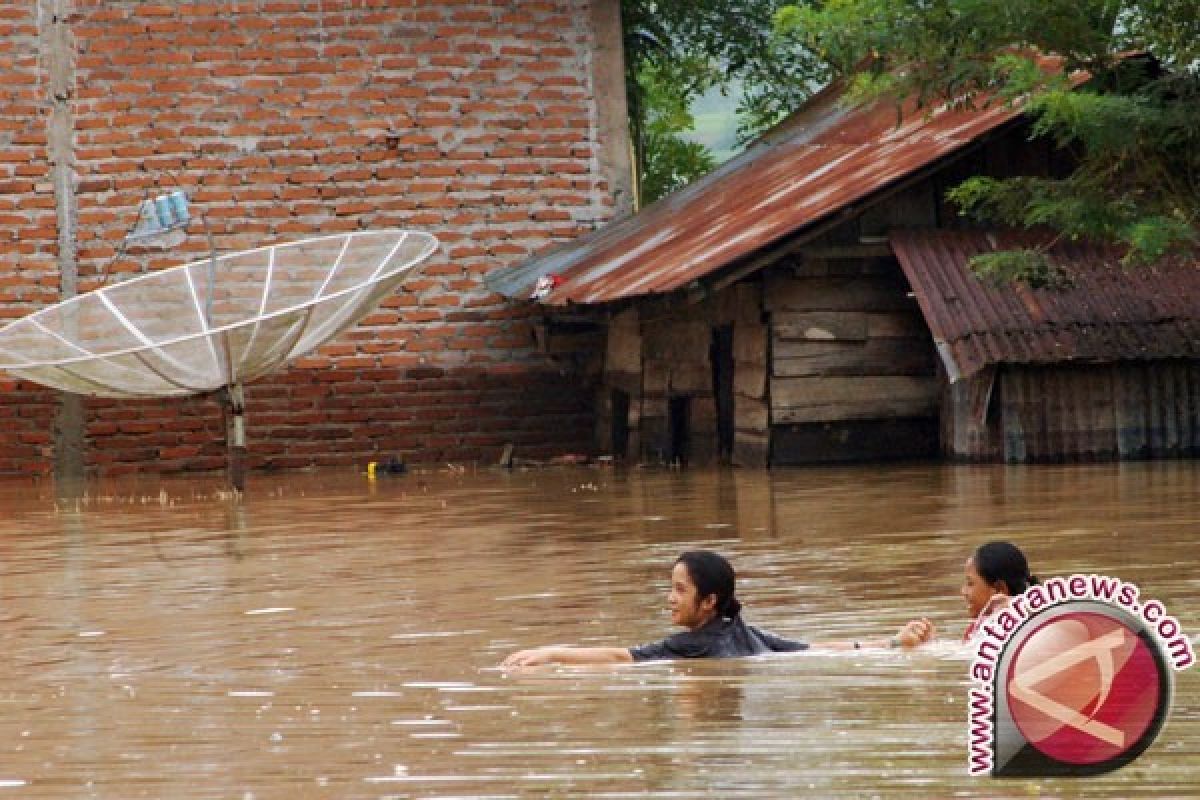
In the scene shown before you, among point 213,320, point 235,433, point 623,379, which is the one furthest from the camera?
point 623,379

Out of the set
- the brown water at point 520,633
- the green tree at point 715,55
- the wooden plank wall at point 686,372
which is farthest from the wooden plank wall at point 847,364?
the green tree at point 715,55

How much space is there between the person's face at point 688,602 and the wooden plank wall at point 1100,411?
11104 mm

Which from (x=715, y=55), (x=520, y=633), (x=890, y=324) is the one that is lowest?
(x=520, y=633)

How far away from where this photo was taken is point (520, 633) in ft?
31.1

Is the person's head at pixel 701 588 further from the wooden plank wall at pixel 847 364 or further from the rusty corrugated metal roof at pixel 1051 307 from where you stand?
the wooden plank wall at pixel 847 364

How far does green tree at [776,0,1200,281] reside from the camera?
56.6 ft

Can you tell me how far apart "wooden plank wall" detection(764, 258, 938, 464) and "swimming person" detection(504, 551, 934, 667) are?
1163 centimetres

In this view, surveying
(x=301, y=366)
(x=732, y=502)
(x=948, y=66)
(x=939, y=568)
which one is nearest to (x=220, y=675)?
(x=939, y=568)

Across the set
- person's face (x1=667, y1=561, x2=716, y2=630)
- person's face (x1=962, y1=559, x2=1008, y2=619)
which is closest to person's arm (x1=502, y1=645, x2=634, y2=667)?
person's face (x1=667, y1=561, x2=716, y2=630)

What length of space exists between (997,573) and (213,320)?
1238cm

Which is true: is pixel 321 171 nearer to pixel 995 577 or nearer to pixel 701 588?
pixel 701 588

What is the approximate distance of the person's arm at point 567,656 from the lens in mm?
8234

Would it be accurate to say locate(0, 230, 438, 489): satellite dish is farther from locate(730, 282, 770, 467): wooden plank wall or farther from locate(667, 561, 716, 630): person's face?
locate(667, 561, 716, 630): person's face

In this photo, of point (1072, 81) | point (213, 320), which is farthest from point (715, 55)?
point (213, 320)
